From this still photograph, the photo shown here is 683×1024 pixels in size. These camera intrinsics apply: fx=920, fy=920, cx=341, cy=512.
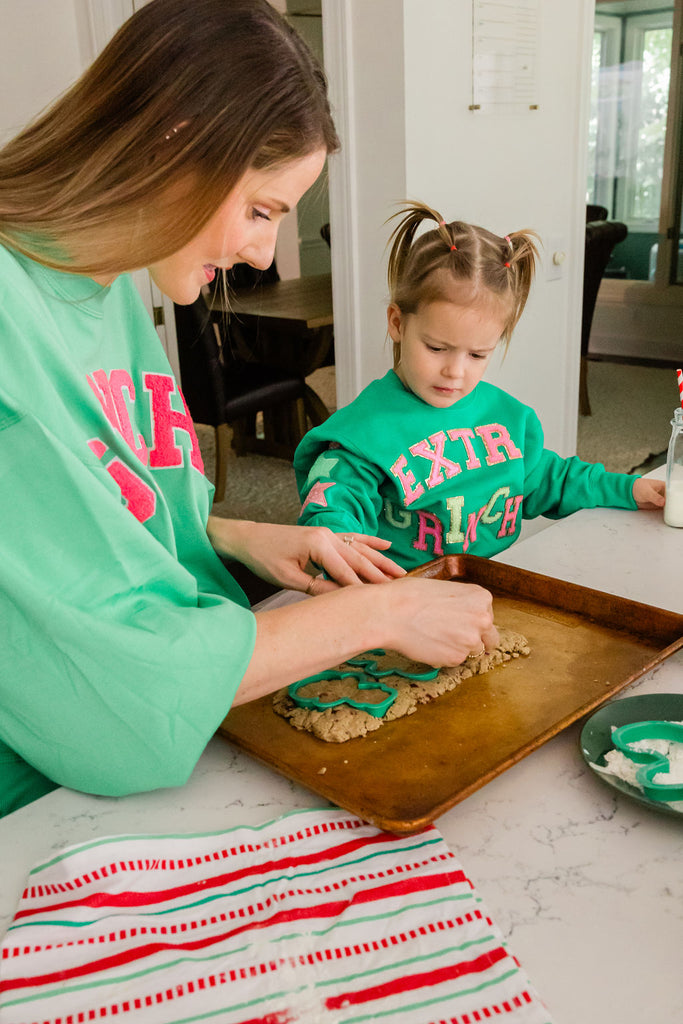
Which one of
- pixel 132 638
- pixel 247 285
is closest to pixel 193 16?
pixel 132 638

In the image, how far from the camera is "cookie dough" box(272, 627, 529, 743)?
0.89 meters

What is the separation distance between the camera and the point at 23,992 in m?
0.63

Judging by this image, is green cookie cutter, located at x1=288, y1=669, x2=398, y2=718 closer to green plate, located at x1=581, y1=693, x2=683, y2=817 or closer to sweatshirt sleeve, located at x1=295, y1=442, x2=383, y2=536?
green plate, located at x1=581, y1=693, x2=683, y2=817

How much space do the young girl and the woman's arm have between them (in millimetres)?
528

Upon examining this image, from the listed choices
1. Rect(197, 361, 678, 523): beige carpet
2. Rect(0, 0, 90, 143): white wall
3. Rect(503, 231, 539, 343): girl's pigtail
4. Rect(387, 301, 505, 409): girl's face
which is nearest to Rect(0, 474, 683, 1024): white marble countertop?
Rect(387, 301, 505, 409): girl's face

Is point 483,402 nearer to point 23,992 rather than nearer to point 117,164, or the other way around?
point 117,164

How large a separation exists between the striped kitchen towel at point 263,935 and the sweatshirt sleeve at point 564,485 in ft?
3.19

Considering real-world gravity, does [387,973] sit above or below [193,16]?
below

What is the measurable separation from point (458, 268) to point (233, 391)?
2454 mm

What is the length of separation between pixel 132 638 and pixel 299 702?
9.3 inches

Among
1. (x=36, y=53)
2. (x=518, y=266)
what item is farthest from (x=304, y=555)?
(x=36, y=53)

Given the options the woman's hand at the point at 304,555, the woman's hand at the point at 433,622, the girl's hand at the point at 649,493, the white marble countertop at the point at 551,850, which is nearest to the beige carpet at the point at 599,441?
the girl's hand at the point at 649,493

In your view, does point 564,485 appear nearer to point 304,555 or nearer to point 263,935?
point 304,555

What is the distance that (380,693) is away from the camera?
95 cm
